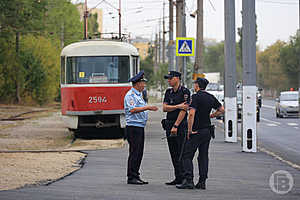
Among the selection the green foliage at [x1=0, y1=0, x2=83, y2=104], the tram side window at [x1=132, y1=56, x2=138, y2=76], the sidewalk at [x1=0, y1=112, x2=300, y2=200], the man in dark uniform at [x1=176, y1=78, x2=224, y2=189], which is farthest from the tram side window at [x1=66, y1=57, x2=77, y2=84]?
the green foliage at [x1=0, y1=0, x2=83, y2=104]

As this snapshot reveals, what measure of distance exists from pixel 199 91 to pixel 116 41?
12403 millimetres

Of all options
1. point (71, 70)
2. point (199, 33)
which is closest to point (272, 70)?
point (199, 33)

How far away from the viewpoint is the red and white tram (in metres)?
21.5

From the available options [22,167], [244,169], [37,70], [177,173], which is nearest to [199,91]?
[177,173]

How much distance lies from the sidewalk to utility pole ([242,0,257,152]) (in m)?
0.44

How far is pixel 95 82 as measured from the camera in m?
21.8

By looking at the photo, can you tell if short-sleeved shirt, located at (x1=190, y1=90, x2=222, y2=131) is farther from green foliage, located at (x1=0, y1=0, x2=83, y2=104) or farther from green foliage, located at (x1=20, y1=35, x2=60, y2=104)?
green foliage, located at (x1=20, y1=35, x2=60, y2=104)

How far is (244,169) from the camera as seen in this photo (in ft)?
45.0

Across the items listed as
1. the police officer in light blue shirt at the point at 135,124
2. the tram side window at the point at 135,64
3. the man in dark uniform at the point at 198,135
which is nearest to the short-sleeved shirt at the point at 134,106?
the police officer in light blue shirt at the point at 135,124

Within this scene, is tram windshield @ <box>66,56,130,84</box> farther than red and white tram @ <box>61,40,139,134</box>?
Yes

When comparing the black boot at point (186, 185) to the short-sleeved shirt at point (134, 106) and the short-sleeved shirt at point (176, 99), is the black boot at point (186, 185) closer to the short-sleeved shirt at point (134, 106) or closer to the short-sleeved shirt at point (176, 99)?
the short-sleeved shirt at point (176, 99)

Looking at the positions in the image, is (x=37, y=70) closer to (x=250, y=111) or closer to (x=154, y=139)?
(x=154, y=139)

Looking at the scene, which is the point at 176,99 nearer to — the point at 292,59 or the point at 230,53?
the point at 230,53

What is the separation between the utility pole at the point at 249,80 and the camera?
17.7m
